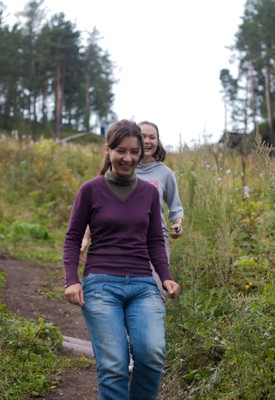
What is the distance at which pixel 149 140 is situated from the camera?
4.38 meters

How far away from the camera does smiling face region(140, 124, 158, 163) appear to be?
4383 mm

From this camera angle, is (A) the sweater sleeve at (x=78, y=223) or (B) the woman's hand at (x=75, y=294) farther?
(A) the sweater sleeve at (x=78, y=223)

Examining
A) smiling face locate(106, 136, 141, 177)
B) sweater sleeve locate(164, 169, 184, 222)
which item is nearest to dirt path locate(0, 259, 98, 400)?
sweater sleeve locate(164, 169, 184, 222)

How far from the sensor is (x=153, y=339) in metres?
2.80

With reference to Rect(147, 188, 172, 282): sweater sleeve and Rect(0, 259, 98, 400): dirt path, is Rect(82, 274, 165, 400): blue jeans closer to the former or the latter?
Rect(147, 188, 172, 282): sweater sleeve

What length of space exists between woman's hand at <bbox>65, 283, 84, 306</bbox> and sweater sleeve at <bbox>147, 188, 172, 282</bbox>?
0.46 m

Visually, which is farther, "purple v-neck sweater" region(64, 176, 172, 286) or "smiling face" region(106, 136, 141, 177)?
"smiling face" region(106, 136, 141, 177)


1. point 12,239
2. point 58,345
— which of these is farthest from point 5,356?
point 12,239

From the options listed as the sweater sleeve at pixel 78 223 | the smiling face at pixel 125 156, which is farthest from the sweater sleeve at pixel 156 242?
the sweater sleeve at pixel 78 223

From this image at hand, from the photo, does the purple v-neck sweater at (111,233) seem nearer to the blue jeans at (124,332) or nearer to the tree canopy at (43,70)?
the blue jeans at (124,332)

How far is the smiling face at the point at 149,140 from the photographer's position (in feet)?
14.4

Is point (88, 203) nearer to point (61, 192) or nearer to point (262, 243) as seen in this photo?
point (262, 243)

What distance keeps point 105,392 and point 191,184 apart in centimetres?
384

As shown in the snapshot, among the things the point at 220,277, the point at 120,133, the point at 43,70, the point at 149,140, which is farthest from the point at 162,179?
the point at 43,70
